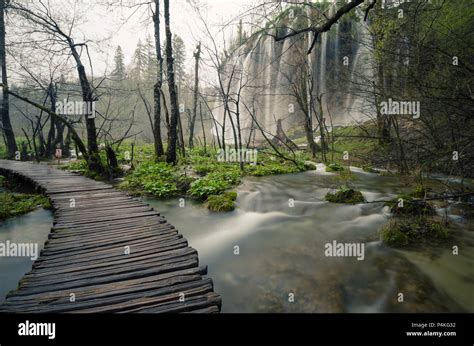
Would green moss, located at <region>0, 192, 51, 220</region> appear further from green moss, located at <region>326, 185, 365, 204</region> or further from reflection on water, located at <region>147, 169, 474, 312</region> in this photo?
green moss, located at <region>326, 185, 365, 204</region>

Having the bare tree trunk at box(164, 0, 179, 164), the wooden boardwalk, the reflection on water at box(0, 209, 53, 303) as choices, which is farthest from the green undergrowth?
the wooden boardwalk

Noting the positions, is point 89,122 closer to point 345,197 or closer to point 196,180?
point 196,180

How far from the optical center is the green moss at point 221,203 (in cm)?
812

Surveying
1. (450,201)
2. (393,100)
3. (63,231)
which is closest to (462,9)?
(393,100)

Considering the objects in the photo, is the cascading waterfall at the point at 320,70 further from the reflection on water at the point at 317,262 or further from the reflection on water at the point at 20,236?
the reflection on water at the point at 20,236

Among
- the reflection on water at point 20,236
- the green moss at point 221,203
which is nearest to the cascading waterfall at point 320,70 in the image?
the green moss at point 221,203

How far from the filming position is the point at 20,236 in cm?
631

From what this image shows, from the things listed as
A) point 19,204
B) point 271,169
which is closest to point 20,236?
point 19,204

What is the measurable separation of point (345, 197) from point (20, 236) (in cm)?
840

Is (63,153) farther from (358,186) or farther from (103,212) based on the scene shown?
A: (358,186)
